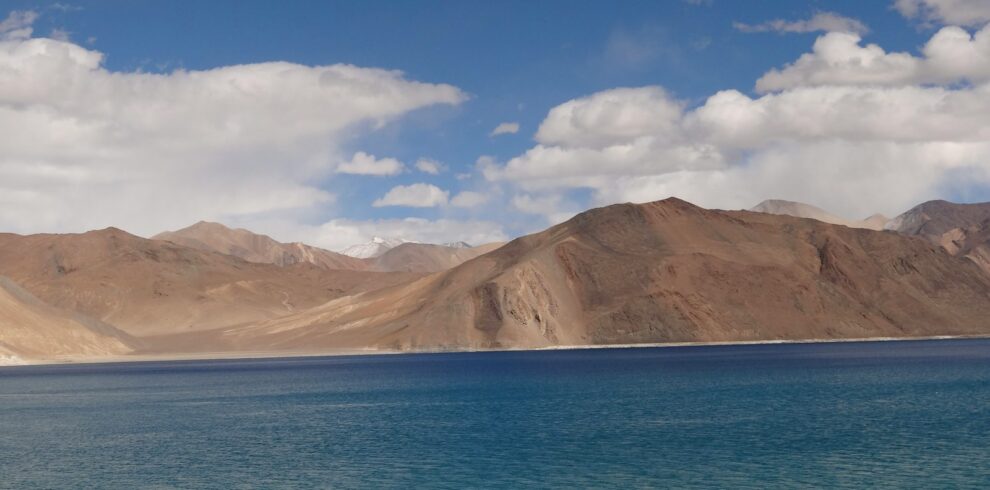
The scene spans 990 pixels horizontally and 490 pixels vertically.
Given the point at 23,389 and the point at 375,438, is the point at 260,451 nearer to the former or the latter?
the point at 375,438

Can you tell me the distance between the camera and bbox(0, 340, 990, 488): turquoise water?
52.7m

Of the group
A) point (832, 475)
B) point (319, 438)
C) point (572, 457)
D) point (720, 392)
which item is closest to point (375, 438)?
point (319, 438)

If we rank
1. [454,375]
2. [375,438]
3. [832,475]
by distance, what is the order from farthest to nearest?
[454,375], [375,438], [832,475]

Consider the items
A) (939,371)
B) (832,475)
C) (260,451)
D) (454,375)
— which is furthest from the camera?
(454,375)

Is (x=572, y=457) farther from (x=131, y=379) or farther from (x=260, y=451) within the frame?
(x=131, y=379)

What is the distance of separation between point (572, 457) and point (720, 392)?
43.6 metres

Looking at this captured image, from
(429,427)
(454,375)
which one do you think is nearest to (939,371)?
(454,375)

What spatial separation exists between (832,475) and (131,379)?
119 metres

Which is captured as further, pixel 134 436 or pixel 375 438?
pixel 134 436

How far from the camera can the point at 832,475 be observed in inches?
1953

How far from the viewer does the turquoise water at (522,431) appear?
52.7m

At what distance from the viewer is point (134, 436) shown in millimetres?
73625

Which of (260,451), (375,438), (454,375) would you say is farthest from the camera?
(454,375)

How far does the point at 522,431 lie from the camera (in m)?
71.1
